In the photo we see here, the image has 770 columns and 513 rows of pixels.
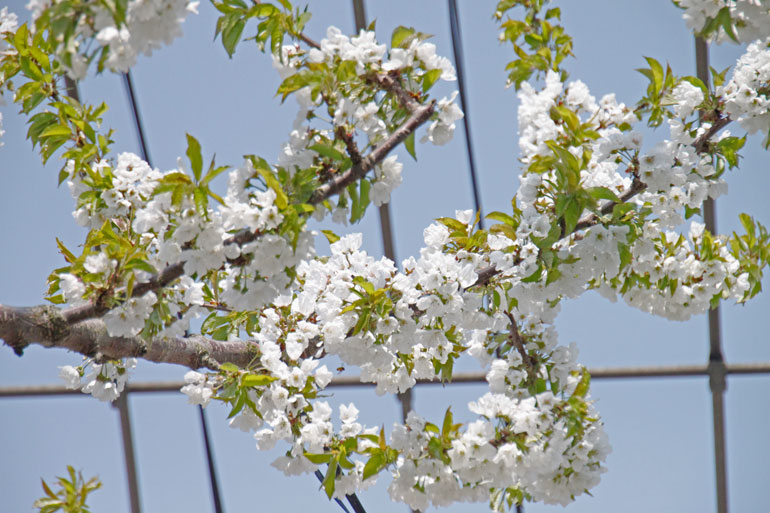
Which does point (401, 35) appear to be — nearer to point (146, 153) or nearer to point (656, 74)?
point (656, 74)

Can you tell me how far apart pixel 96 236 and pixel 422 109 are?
2.70 ft

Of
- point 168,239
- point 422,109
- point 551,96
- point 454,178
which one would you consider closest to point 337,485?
point 168,239

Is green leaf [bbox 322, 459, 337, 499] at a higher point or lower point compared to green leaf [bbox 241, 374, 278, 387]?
lower

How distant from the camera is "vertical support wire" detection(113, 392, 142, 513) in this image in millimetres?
3875

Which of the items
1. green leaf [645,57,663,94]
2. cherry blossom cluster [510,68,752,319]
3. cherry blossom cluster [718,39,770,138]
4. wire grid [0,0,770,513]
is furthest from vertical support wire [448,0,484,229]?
cherry blossom cluster [718,39,770,138]

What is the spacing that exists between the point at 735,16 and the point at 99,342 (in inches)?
68.0

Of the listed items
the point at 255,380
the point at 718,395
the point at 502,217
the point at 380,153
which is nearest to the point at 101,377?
the point at 255,380

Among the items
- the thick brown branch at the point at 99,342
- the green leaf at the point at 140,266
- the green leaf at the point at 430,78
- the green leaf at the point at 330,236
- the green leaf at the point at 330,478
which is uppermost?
the green leaf at the point at 430,78

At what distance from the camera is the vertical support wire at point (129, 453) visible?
12.7 ft

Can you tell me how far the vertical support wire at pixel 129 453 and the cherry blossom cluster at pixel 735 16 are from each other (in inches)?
126

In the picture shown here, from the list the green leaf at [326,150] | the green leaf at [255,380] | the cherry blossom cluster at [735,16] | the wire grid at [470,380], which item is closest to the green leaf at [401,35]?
the green leaf at [326,150]

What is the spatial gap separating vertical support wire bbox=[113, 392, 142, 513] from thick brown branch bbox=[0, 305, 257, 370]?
2047 millimetres

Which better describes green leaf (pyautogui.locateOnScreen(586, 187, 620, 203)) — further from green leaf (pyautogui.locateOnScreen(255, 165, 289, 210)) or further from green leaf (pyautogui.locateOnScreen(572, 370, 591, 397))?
green leaf (pyautogui.locateOnScreen(255, 165, 289, 210))

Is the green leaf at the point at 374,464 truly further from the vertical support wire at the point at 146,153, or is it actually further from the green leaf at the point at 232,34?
the vertical support wire at the point at 146,153
